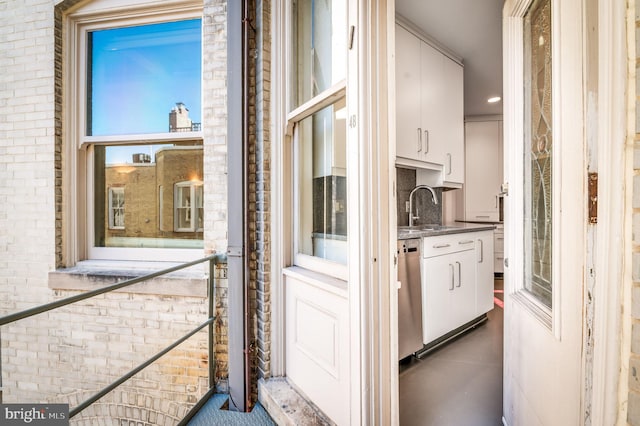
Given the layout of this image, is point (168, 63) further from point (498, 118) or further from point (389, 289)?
point (498, 118)

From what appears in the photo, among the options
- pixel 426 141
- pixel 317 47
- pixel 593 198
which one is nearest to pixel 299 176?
pixel 317 47

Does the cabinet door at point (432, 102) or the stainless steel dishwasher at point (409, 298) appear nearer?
the stainless steel dishwasher at point (409, 298)

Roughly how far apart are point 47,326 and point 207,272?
4.99 feet

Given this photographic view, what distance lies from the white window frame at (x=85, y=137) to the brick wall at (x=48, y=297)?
6cm

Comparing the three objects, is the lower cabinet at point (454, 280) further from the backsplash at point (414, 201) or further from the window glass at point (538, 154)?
the window glass at point (538, 154)

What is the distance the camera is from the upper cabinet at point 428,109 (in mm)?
2709

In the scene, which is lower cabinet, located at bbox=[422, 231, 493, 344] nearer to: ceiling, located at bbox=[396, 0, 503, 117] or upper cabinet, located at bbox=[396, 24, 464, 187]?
upper cabinet, located at bbox=[396, 24, 464, 187]

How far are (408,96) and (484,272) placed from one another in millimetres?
1985

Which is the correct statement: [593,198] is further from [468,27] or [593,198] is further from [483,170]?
[483,170]

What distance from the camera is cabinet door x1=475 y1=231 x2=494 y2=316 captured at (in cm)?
298

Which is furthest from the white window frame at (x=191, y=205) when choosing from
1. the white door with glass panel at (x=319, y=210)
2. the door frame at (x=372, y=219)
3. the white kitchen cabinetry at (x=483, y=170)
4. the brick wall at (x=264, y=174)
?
the white kitchen cabinetry at (x=483, y=170)

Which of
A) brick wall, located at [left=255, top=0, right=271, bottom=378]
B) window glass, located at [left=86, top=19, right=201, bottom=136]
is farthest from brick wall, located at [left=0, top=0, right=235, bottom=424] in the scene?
brick wall, located at [left=255, top=0, right=271, bottom=378]

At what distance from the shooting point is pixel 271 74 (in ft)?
6.25

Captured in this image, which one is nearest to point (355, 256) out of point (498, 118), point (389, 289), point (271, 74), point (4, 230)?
point (389, 289)
